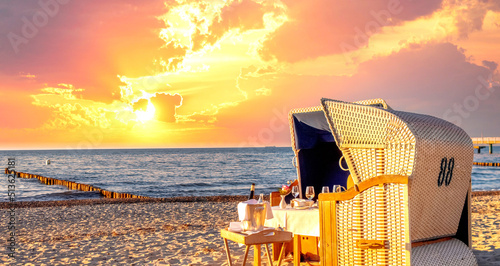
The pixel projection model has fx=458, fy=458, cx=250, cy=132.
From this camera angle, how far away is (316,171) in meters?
7.57

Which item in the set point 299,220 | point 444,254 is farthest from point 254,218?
point 444,254

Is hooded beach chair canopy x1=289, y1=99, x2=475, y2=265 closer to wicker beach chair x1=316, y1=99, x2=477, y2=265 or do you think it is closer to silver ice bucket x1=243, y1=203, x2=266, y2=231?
wicker beach chair x1=316, y1=99, x2=477, y2=265

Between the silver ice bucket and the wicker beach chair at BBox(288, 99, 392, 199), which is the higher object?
the wicker beach chair at BBox(288, 99, 392, 199)

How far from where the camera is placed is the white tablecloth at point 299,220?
552 cm

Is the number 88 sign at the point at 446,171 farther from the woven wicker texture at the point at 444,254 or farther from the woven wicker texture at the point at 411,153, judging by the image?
the woven wicker texture at the point at 444,254

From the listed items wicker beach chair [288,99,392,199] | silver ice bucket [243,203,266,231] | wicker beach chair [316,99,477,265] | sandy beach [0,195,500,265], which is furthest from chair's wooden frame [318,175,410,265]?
wicker beach chair [288,99,392,199]

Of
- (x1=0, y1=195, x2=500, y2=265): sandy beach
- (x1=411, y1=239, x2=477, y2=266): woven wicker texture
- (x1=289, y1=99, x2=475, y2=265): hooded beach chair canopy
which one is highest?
(x1=289, y1=99, x2=475, y2=265): hooded beach chair canopy

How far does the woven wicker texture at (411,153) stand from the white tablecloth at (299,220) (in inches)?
39.3

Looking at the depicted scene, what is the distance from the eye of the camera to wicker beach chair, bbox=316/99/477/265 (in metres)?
4.34

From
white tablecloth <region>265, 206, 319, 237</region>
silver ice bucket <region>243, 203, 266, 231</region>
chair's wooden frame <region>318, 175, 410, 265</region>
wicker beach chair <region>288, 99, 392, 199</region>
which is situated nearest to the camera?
chair's wooden frame <region>318, 175, 410, 265</region>

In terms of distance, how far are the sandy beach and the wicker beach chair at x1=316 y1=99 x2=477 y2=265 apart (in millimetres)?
1942

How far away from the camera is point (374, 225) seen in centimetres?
443

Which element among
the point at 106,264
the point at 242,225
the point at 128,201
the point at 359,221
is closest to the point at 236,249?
the point at 106,264

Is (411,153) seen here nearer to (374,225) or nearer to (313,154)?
(374,225)
